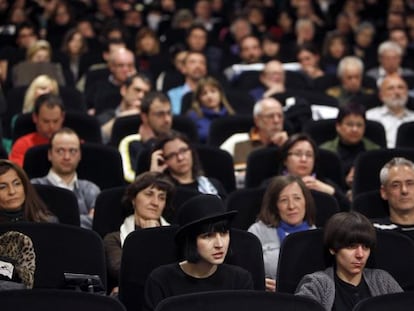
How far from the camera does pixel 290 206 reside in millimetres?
5852

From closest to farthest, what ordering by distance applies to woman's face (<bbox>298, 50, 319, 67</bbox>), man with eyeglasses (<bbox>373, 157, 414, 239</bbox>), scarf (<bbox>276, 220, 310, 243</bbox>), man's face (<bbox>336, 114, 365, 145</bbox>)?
scarf (<bbox>276, 220, 310, 243</bbox>) → man with eyeglasses (<bbox>373, 157, 414, 239</bbox>) → man's face (<bbox>336, 114, 365, 145</bbox>) → woman's face (<bbox>298, 50, 319, 67</bbox>)

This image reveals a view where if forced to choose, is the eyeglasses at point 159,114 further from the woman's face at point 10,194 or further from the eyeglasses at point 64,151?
the woman's face at point 10,194


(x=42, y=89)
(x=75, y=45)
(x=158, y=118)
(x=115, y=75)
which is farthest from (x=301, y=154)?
(x=75, y=45)

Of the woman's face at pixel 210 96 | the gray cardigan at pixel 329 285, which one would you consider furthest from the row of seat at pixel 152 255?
the woman's face at pixel 210 96

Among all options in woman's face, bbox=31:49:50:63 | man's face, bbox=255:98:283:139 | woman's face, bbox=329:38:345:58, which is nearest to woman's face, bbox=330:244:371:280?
man's face, bbox=255:98:283:139

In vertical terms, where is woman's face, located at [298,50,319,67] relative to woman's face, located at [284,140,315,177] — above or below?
above

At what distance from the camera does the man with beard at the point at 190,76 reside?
943 cm

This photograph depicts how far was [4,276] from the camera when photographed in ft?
15.5

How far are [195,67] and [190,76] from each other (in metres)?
0.08

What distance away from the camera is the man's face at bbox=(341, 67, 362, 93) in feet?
31.8

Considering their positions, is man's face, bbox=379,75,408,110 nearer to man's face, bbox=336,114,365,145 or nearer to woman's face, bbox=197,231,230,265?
man's face, bbox=336,114,365,145

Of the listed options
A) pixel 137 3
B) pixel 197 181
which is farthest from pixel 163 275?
pixel 137 3

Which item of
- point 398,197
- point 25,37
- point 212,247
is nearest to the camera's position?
point 212,247

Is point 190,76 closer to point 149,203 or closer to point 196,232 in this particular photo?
point 149,203
